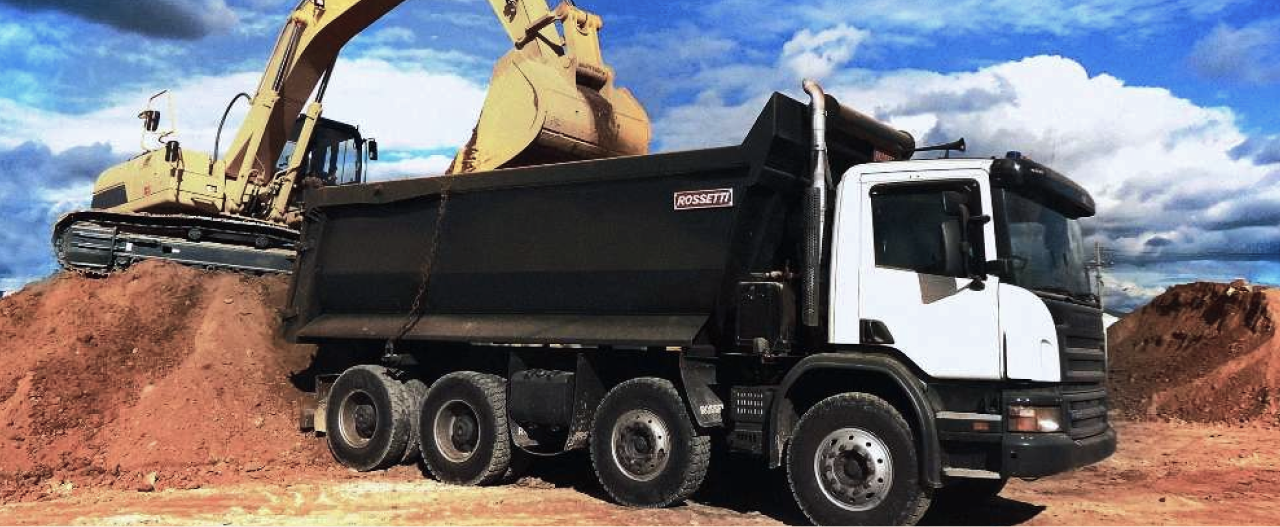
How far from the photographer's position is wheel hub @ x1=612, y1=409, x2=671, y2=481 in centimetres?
800

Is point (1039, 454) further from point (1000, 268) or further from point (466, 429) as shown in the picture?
point (466, 429)

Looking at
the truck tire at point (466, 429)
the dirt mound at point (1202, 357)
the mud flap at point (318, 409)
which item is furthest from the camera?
the dirt mound at point (1202, 357)

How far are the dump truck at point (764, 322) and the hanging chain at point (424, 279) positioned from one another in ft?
0.08

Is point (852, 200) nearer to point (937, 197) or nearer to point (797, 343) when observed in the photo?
point (937, 197)

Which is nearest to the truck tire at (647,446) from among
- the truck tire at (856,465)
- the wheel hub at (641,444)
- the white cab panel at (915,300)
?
the wheel hub at (641,444)

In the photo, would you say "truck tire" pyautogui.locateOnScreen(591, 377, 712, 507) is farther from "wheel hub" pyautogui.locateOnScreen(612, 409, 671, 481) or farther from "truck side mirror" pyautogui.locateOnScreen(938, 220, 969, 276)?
"truck side mirror" pyautogui.locateOnScreen(938, 220, 969, 276)

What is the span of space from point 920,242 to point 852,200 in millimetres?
658

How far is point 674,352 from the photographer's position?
8039 millimetres

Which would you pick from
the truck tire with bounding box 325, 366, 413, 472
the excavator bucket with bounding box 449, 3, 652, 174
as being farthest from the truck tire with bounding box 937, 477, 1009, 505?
the truck tire with bounding box 325, 366, 413, 472

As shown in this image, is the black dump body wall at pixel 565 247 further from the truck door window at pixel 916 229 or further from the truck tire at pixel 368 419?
the truck door window at pixel 916 229

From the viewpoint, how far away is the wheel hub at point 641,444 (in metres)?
8.00

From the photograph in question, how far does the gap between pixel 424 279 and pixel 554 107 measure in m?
2.37

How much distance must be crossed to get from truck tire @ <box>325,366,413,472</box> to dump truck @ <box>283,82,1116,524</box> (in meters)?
0.04

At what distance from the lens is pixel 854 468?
22.9 ft
